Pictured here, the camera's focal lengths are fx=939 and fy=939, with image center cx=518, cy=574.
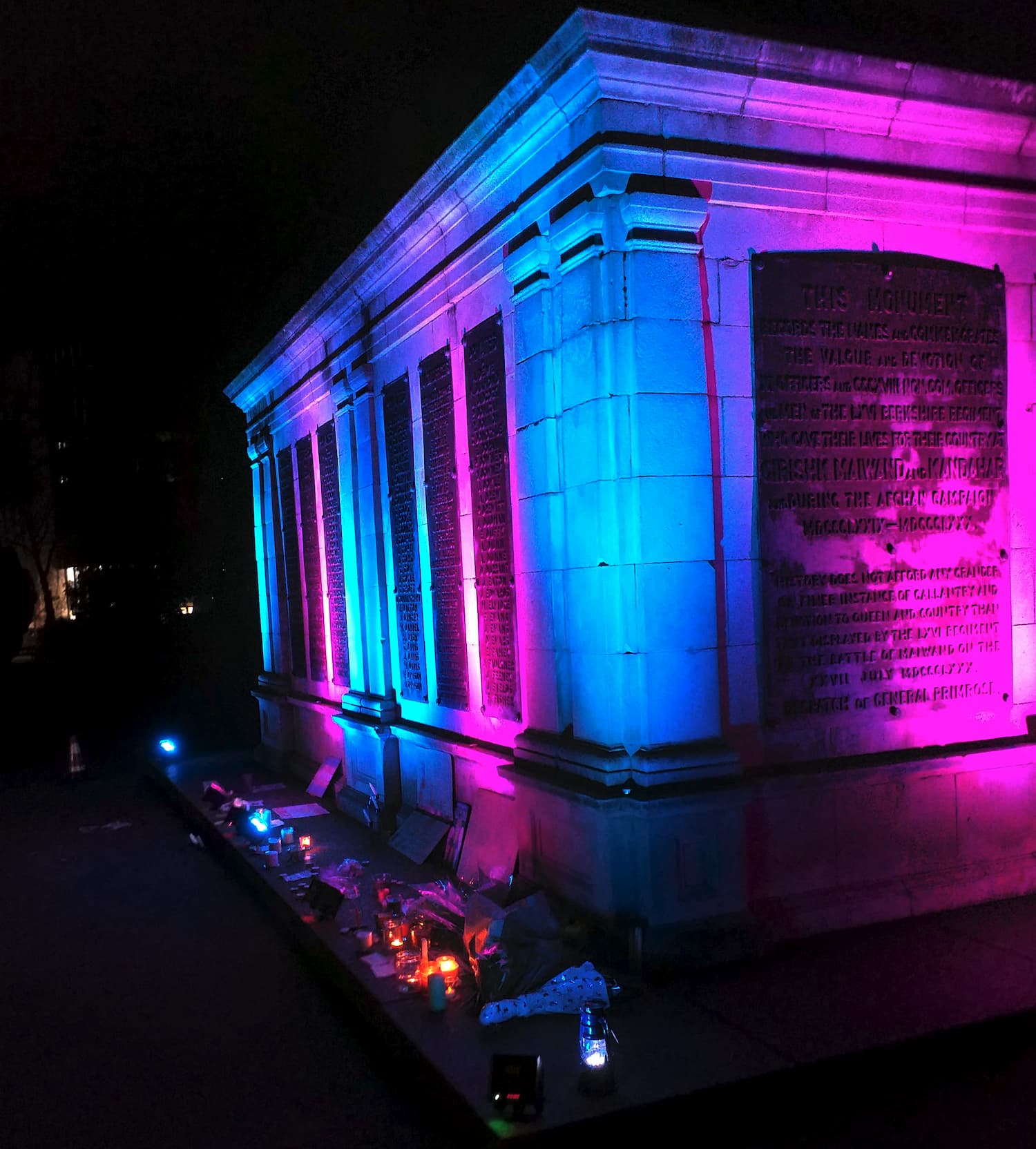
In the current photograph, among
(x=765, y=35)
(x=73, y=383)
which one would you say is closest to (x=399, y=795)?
(x=765, y=35)

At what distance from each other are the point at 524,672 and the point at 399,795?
3618 mm

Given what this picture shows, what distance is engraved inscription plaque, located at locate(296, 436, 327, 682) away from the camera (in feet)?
42.5

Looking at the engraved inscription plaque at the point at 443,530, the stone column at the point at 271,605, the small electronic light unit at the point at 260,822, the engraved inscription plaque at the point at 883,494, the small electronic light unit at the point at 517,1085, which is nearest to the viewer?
the small electronic light unit at the point at 517,1085

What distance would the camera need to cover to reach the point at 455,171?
304 inches

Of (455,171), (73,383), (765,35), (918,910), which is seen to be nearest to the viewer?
(765,35)

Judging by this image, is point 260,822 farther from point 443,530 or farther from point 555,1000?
point 555,1000

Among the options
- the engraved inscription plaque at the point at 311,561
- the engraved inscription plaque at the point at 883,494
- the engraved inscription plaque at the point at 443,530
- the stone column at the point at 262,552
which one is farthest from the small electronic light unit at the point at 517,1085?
the stone column at the point at 262,552

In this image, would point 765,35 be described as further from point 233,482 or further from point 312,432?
point 233,482

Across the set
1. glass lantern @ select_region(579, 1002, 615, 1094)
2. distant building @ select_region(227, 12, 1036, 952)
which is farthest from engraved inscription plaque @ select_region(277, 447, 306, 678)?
glass lantern @ select_region(579, 1002, 615, 1094)

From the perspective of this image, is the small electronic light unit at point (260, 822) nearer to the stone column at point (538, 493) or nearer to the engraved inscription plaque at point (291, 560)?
the engraved inscription plaque at point (291, 560)

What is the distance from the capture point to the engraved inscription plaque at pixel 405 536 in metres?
9.62

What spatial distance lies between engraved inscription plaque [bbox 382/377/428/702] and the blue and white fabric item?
4.55 metres

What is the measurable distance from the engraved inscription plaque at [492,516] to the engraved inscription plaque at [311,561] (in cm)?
518

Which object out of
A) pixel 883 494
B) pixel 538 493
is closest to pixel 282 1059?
pixel 538 493
